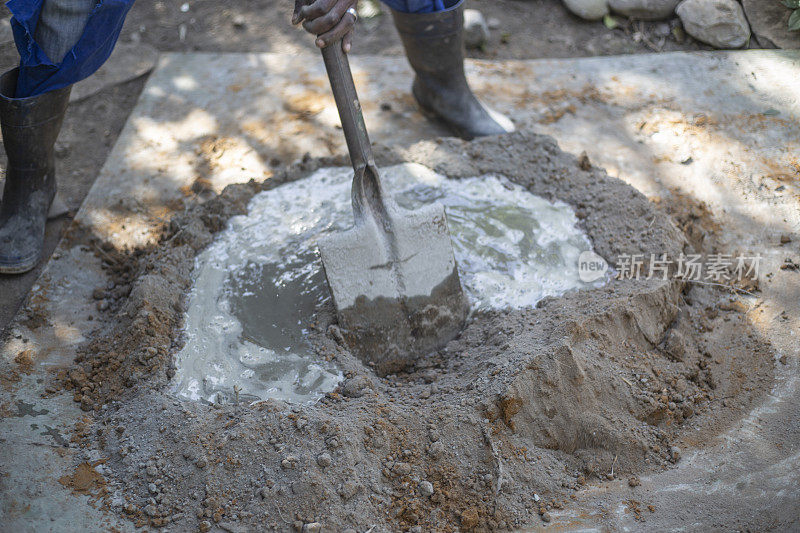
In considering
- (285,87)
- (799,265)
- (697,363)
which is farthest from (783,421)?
(285,87)

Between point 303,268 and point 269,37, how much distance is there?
2274mm

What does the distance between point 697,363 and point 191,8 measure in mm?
3852

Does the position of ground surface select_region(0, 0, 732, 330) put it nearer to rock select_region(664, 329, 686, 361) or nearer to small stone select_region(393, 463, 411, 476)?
rock select_region(664, 329, 686, 361)

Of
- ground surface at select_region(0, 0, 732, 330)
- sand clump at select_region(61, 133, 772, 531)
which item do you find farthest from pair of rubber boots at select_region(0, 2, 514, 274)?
ground surface at select_region(0, 0, 732, 330)

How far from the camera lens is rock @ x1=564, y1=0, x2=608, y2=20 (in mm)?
4137

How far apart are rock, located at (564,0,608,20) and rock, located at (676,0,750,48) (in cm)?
52

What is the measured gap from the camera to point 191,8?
4441mm

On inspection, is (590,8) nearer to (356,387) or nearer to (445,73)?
(445,73)

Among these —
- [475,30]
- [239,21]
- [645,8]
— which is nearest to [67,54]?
[239,21]

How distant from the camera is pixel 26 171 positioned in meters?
2.63

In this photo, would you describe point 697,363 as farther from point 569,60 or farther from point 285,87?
point 285,87

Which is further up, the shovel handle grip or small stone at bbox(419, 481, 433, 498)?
the shovel handle grip

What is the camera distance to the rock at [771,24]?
3605 millimetres


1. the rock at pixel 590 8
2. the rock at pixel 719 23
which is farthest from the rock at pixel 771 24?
the rock at pixel 590 8
